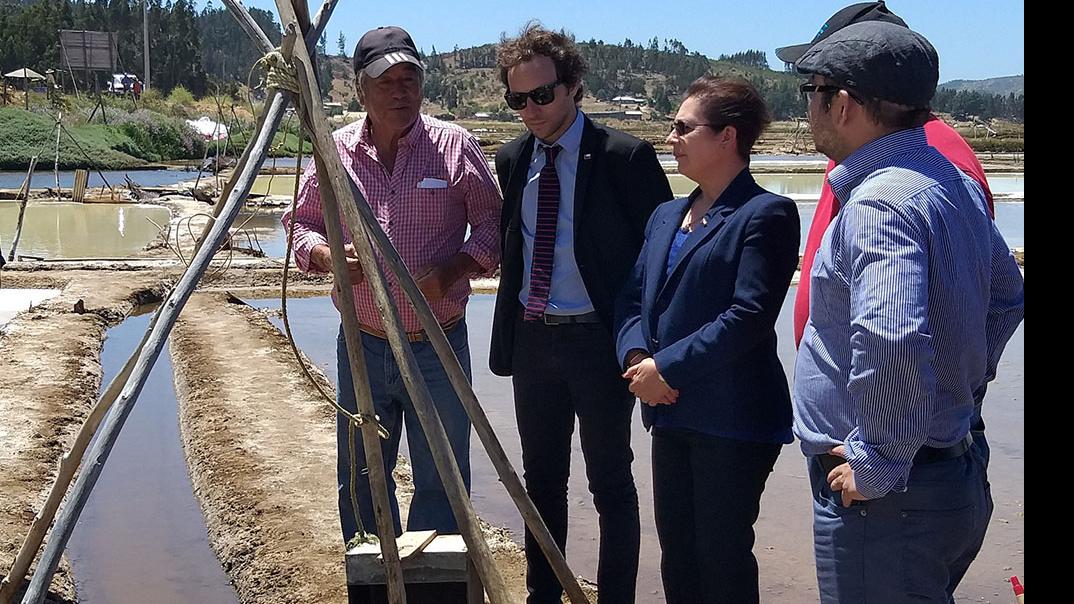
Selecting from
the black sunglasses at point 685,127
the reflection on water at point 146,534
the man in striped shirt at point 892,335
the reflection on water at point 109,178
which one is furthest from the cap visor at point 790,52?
the reflection on water at point 109,178

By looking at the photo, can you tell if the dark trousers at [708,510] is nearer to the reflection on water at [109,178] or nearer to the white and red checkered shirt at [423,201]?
the white and red checkered shirt at [423,201]

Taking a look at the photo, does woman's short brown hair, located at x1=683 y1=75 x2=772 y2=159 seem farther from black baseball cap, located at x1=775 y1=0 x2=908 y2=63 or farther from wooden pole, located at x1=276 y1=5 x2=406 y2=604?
wooden pole, located at x1=276 y1=5 x2=406 y2=604

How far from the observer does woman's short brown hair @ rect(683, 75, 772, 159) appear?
289cm

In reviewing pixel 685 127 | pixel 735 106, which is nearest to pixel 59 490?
pixel 685 127

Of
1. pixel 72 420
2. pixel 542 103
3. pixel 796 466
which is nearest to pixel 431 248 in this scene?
pixel 542 103

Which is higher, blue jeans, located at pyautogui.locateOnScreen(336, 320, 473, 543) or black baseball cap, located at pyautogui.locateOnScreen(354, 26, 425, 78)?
black baseball cap, located at pyautogui.locateOnScreen(354, 26, 425, 78)

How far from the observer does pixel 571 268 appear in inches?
129

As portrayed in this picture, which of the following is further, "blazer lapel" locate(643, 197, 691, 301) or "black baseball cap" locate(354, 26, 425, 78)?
"black baseball cap" locate(354, 26, 425, 78)

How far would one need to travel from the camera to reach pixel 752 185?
2.89m

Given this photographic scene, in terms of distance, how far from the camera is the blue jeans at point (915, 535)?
208 centimetres

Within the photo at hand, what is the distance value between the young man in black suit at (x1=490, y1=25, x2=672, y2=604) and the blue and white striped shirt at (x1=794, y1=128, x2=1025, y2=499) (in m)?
1.09

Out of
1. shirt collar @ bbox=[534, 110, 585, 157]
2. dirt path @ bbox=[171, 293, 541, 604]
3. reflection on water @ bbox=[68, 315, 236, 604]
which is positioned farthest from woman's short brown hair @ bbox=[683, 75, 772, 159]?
reflection on water @ bbox=[68, 315, 236, 604]

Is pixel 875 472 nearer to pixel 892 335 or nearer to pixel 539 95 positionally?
pixel 892 335
